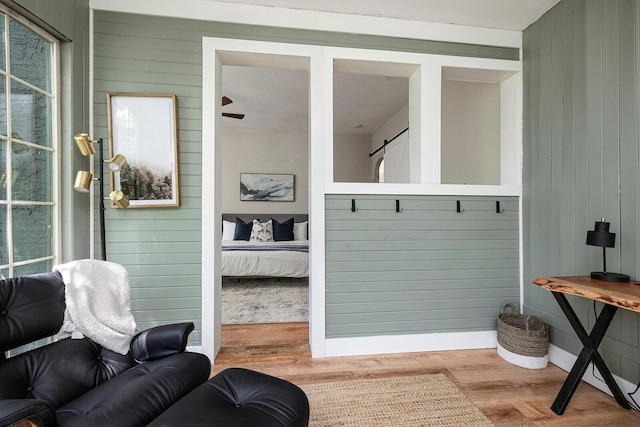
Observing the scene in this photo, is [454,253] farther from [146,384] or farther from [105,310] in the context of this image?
[105,310]

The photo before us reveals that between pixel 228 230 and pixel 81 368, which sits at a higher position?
pixel 228 230

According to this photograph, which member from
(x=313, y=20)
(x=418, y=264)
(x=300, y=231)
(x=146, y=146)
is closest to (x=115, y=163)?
(x=146, y=146)

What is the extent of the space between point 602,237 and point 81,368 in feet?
Result: 9.24

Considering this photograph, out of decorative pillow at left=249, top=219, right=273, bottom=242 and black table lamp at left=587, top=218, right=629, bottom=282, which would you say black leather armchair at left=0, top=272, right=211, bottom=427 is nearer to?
black table lamp at left=587, top=218, right=629, bottom=282

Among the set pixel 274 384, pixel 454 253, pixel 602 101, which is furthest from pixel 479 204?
pixel 274 384

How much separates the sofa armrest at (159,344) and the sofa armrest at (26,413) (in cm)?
55

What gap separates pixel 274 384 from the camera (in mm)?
1318

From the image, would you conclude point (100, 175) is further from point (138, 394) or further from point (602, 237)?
point (602, 237)

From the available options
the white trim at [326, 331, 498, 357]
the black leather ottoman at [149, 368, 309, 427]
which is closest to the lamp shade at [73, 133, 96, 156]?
the black leather ottoman at [149, 368, 309, 427]

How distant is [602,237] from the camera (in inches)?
65.6

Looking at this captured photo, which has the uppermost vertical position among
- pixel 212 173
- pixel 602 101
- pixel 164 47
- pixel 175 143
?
pixel 164 47

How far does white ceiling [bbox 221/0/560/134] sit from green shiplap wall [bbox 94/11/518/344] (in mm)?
572

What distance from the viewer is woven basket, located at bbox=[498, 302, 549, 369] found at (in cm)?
219

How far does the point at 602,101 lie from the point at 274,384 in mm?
2633
